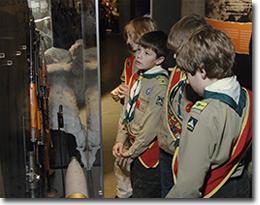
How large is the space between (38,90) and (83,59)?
28cm

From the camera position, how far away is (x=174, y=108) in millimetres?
1437

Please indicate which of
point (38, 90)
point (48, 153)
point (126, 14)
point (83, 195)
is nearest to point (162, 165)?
point (83, 195)

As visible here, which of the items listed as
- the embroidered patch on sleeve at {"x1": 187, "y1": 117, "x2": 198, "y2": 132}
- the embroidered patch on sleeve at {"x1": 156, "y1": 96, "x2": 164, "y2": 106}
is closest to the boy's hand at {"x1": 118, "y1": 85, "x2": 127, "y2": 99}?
the embroidered patch on sleeve at {"x1": 156, "y1": 96, "x2": 164, "y2": 106}

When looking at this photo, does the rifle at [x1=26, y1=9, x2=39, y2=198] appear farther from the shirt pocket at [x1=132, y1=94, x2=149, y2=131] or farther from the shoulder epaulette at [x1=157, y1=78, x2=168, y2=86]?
the shoulder epaulette at [x1=157, y1=78, x2=168, y2=86]

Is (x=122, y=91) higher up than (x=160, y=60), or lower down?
lower down

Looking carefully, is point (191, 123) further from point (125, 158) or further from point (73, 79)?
point (125, 158)

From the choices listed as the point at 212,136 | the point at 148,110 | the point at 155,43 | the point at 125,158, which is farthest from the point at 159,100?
the point at 212,136

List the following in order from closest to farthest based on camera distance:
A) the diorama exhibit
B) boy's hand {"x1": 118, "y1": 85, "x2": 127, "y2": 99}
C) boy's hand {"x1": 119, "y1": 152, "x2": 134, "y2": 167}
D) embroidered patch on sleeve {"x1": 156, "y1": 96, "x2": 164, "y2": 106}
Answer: the diorama exhibit
embroidered patch on sleeve {"x1": 156, "y1": 96, "x2": 164, "y2": 106}
boy's hand {"x1": 119, "y1": 152, "x2": 134, "y2": 167}
boy's hand {"x1": 118, "y1": 85, "x2": 127, "y2": 99}

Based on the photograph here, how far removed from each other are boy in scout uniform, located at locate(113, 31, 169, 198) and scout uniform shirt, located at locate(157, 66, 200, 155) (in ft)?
0.47

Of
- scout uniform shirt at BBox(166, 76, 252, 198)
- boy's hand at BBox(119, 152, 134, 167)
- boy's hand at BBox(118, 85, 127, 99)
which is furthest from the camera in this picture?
boy's hand at BBox(118, 85, 127, 99)

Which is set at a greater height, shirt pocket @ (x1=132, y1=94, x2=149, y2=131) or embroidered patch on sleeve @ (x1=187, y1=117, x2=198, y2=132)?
embroidered patch on sleeve @ (x1=187, y1=117, x2=198, y2=132)

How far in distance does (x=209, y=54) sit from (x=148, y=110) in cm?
64

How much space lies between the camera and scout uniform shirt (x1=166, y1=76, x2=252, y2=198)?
3.32ft

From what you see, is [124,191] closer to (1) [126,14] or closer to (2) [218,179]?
(2) [218,179]
